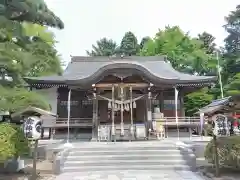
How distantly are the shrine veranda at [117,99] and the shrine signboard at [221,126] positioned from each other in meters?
6.87

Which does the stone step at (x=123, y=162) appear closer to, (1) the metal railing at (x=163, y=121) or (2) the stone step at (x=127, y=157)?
(2) the stone step at (x=127, y=157)

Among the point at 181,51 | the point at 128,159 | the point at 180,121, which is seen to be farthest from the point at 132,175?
the point at 181,51

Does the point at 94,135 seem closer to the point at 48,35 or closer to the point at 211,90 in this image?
the point at 48,35

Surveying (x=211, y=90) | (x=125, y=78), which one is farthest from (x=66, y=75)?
(x=211, y=90)

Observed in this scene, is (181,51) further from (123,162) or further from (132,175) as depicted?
(132,175)

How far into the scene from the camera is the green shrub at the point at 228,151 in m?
7.21

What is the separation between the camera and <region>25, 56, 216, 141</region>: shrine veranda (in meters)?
14.5

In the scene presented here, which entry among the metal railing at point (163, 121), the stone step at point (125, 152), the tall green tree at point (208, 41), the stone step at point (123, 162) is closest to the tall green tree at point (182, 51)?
the tall green tree at point (208, 41)

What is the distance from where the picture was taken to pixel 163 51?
32906 millimetres

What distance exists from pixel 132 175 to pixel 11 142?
368cm

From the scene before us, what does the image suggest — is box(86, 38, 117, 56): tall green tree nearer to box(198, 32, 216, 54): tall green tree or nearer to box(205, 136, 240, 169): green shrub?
box(198, 32, 216, 54): tall green tree

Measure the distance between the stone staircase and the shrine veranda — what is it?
14.0 feet

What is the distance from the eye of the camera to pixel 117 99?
50.3 ft

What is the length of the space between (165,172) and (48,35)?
70.2 feet
